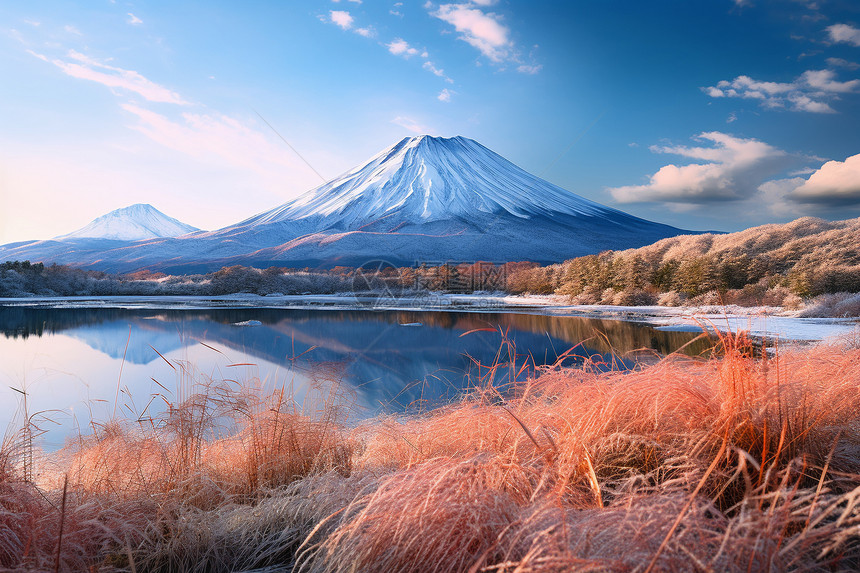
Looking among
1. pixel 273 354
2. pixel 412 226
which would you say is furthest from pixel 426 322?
pixel 412 226

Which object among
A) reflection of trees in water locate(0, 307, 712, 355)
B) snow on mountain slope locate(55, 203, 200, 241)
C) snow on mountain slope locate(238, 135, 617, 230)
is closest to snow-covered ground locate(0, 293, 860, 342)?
reflection of trees in water locate(0, 307, 712, 355)

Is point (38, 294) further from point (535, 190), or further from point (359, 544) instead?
point (535, 190)

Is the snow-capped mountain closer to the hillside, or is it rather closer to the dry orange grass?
the hillside

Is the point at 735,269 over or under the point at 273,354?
over

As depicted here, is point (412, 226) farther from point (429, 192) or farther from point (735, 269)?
point (735, 269)

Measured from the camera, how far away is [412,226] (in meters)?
65.3

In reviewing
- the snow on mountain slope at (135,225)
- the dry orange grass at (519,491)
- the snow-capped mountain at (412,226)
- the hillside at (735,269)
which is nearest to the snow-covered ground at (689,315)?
the dry orange grass at (519,491)

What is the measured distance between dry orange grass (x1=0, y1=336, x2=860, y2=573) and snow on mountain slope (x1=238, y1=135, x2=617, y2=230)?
64.9 metres

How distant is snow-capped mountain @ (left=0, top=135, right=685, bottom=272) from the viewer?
5459cm

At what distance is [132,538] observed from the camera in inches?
63.1

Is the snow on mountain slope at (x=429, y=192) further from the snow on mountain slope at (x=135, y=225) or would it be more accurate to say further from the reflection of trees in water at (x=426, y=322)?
the snow on mountain slope at (x=135, y=225)

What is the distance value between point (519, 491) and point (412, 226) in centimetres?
6468

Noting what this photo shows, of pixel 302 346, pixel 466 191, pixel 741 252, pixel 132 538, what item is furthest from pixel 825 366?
pixel 466 191

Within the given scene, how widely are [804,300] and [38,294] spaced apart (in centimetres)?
3160
